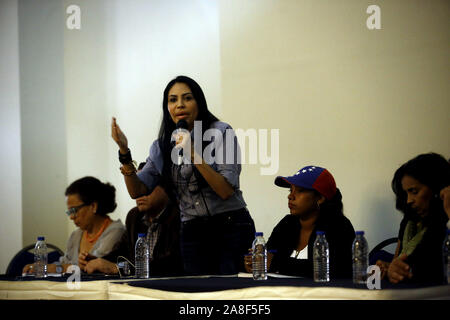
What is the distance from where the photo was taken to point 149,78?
13.6 ft

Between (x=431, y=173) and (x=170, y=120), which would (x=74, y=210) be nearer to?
(x=170, y=120)

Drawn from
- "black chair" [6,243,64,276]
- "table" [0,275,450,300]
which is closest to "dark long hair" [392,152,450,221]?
"table" [0,275,450,300]

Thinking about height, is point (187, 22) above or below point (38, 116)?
above

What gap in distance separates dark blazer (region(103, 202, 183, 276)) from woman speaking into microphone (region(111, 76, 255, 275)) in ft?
0.52

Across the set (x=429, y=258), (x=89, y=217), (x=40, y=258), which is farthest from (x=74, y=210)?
(x=429, y=258)

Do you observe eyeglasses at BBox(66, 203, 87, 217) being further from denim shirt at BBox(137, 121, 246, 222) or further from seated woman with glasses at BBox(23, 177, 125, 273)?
denim shirt at BBox(137, 121, 246, 222)

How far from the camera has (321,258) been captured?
2.02 metres

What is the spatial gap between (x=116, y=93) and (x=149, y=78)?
12.5 inches

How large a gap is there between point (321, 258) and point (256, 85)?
5.67ft

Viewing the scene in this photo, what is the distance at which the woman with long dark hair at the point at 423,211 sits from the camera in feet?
6.21

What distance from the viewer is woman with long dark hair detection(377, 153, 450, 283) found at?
1893mm

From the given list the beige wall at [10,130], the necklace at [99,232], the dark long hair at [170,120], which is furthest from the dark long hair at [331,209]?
the beige wall at [10,130]
